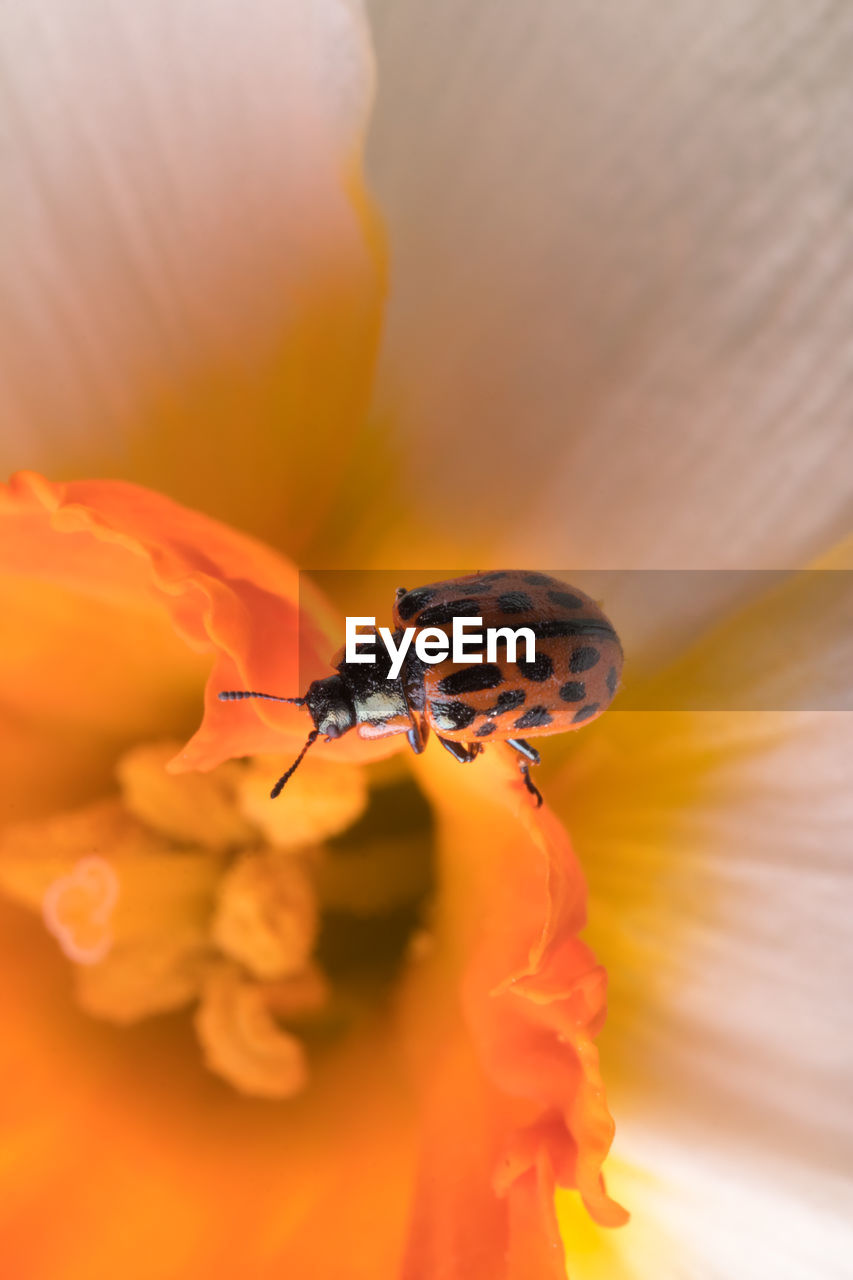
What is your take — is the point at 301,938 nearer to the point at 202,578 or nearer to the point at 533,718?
the point at 533,718

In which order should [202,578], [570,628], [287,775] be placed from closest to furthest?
1. [202,578]
2. [570,628]
3. [287,775]

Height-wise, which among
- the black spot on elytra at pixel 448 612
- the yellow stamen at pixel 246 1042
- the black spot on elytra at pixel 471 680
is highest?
the black spot on elytra at pixel 448 612

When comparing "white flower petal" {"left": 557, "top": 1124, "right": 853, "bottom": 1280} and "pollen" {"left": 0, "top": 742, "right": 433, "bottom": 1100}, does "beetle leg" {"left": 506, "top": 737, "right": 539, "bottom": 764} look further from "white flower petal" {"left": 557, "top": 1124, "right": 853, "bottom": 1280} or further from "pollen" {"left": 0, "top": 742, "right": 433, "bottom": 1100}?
"white flower petal" {"left": 557, "top": 1124, "right": 853, "bottom": 1280}

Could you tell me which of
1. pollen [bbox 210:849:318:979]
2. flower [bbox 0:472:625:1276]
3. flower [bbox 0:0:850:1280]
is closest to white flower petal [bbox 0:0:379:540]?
flower [bbox 0:0:850:1280]

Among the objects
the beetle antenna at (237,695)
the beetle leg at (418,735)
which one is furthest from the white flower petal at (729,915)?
the beetle antenna at (237,695)

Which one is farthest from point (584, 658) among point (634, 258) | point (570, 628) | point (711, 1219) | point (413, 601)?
point (711, 1219)

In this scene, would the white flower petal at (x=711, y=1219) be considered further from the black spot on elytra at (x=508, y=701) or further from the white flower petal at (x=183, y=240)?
the white flower petal at (x=183, y=240)

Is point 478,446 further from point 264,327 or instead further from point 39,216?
point 39,216

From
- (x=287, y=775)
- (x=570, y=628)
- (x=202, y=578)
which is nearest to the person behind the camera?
(x=202, y=578)
